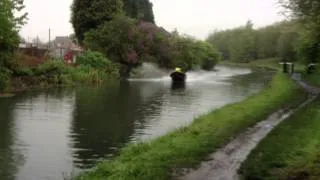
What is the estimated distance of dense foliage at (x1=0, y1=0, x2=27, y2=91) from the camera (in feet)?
121

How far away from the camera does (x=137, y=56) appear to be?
65.2m

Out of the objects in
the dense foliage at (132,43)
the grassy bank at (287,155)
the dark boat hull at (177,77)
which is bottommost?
the grassy bank at (287,155)

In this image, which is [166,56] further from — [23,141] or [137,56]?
[23,141]

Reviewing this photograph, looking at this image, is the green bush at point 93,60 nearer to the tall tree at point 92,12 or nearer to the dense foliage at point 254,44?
the tall tree at point 92,12

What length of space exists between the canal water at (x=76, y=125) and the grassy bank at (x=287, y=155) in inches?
185

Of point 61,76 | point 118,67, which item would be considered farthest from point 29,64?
point 118,67

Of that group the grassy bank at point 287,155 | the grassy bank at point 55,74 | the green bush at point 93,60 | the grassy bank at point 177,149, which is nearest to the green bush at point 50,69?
the grassy bank at point 55,74

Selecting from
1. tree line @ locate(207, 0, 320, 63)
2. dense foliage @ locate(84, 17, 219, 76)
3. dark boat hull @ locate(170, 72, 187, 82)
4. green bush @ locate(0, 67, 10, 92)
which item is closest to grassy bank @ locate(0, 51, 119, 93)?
green bush @ locate(0, 67, 10, 92)

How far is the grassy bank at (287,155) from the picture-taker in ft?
38.3

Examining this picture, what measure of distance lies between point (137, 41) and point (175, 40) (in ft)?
43.9

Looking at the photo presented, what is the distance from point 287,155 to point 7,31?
26996mm

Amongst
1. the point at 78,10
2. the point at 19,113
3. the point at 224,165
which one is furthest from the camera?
the point at 78,10

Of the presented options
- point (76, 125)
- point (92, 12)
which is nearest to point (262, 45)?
point (92, 12)

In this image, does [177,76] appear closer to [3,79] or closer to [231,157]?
[3,79]
